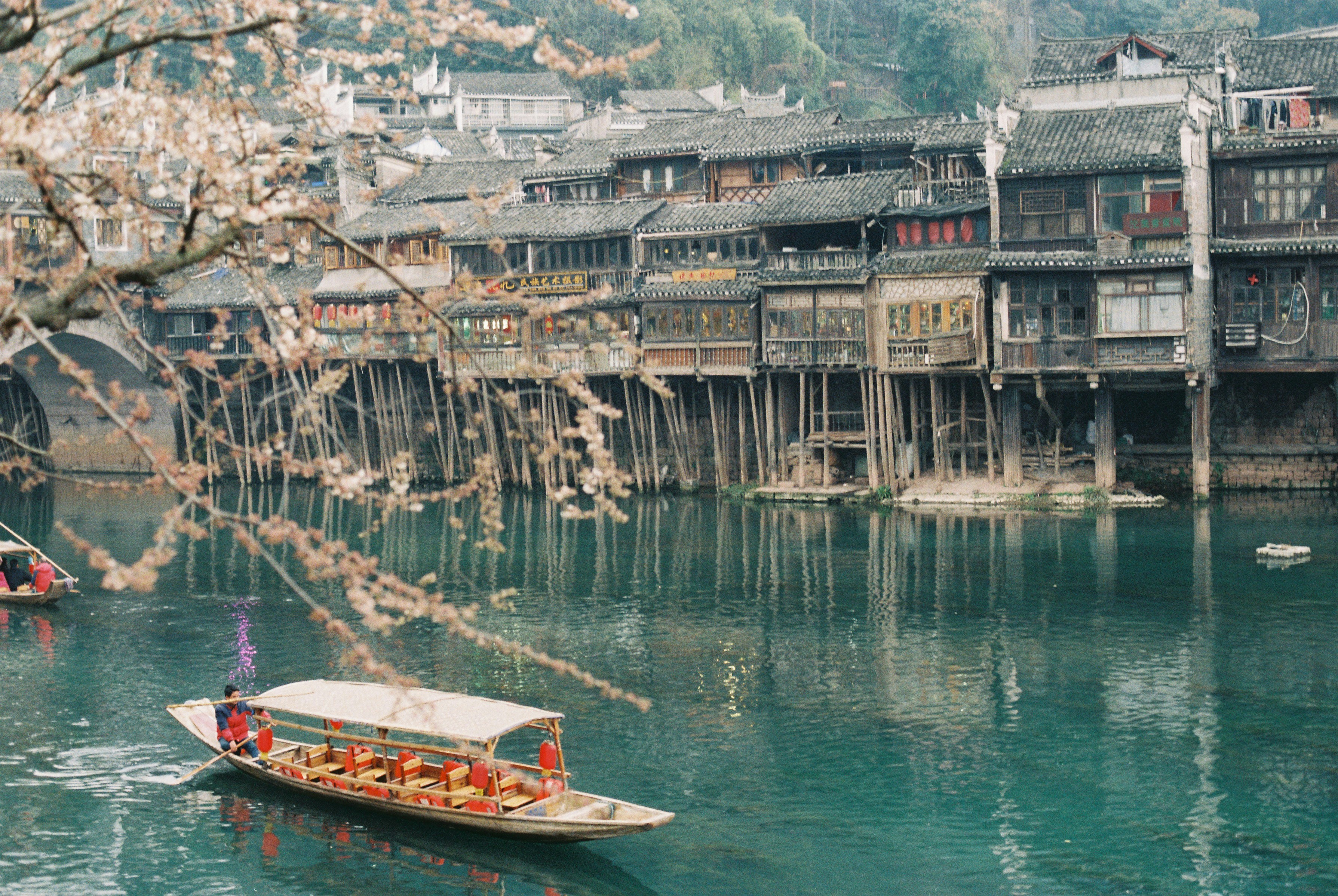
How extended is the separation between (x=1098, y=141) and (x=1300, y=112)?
28.8ft

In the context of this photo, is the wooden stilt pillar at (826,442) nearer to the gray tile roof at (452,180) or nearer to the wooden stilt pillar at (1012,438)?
the wooden stilt pillar at (1012,438)

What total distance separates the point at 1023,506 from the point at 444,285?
26311 mm

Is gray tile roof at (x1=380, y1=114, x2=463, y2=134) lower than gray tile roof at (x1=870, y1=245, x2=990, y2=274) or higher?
higher

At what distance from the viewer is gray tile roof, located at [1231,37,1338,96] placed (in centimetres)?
5234

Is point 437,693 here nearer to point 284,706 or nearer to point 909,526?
point 284,706

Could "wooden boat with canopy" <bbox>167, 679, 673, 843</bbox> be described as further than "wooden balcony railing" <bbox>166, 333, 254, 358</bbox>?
No

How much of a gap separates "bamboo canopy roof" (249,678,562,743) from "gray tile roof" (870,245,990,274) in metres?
30.8

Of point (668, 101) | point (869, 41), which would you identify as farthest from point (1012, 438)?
point (869, 41)

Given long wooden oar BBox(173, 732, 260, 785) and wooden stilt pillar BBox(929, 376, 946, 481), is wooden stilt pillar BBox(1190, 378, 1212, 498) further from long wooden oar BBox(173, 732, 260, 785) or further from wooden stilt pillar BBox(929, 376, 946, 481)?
long wooden oar BBox(173, 732, 260, 785)

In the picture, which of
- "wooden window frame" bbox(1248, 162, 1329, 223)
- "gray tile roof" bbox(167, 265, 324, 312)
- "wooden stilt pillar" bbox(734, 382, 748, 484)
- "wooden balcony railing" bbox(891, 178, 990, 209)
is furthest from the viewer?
"gray tile roof" bbox(167, 265, 324, 312)

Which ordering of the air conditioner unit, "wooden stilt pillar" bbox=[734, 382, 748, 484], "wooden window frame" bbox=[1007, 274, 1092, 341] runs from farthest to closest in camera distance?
1. "wooden stilt pillar" bbox=[734, 382, 748, 484]
2. "wooden window frame" bbox=[1007, 274, 1092, 341]
3. the air conditioner unit

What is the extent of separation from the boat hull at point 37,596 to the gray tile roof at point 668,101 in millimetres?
57057

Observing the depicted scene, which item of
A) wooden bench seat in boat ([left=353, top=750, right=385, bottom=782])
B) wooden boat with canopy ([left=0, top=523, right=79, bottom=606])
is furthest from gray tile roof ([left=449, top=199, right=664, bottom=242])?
wooden bench seat in boat ([left=353, top=750, right=385, bottom=782])

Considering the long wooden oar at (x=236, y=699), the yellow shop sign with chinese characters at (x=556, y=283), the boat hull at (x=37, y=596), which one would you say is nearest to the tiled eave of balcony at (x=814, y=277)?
the yellow shop sign with chinese characters at (x=556, y=283)
